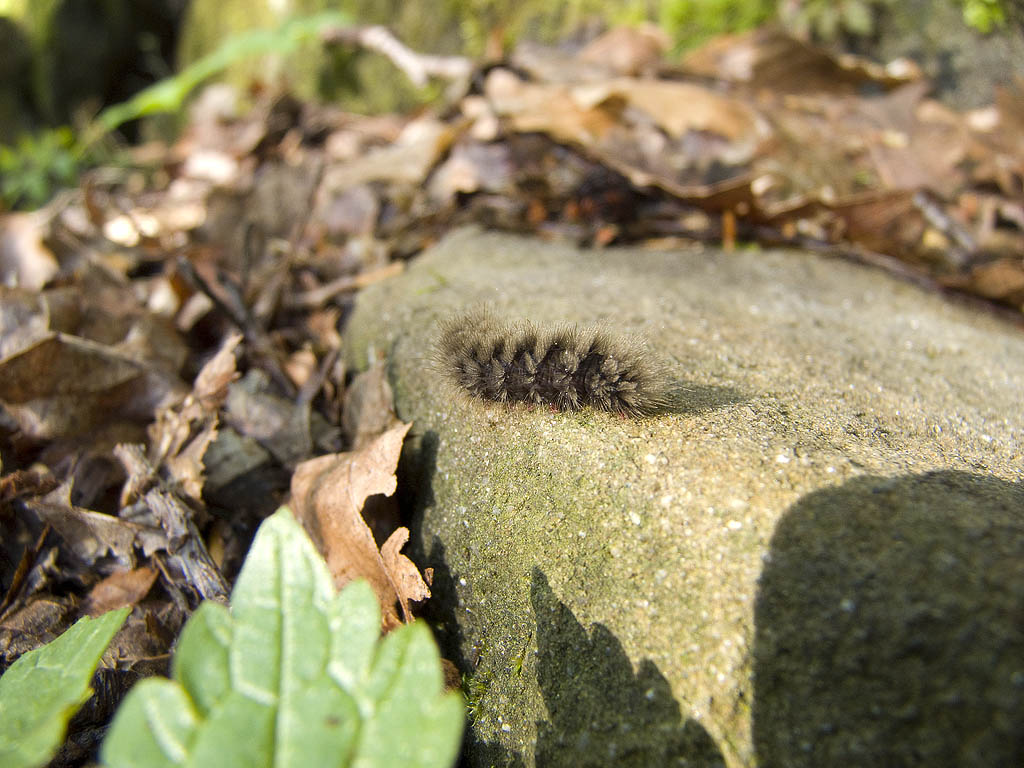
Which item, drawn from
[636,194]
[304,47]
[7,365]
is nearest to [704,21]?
[636,194]

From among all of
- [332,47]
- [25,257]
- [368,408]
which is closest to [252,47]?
[332,47]

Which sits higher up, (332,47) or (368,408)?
(332,47)

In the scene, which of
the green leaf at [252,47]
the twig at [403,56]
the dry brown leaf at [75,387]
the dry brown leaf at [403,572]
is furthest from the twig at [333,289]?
the green leaf at [252,47]

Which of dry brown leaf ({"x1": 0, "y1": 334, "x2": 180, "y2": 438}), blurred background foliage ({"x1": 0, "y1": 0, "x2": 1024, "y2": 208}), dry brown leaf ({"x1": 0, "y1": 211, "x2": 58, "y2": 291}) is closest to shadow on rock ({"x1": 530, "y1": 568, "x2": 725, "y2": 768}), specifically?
dry brown leaf ({"x1": 0, "y1": 334, "x2": 180, "y2": 438})

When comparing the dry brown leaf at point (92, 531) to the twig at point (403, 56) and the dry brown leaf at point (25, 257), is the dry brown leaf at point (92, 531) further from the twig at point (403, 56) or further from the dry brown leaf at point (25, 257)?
the twig at point (403, 56)

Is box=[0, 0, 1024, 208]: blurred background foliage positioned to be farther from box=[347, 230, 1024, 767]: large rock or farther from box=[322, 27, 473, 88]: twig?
box=[347, 230, 1024, 767]: large rock

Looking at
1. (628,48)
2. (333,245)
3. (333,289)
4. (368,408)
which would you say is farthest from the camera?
(628,48)

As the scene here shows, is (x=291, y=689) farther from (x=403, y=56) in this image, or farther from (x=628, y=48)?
(x=403, y=56)

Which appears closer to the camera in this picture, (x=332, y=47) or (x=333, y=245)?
(x=333, y=245)
